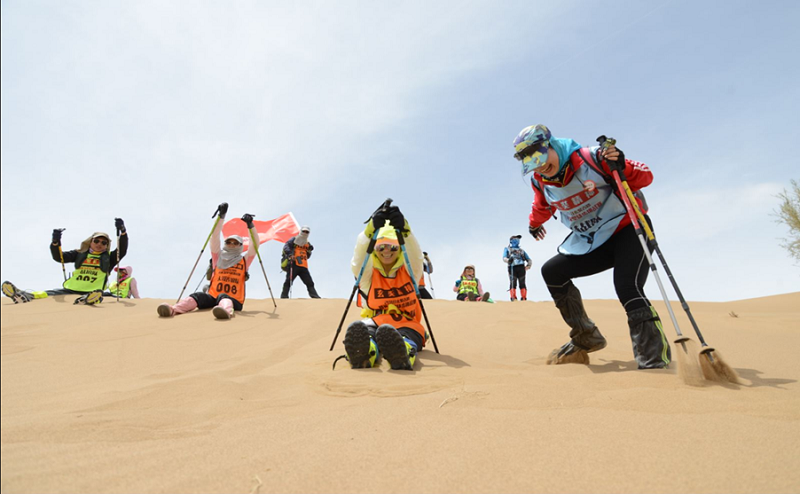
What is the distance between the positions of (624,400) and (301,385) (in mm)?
1677

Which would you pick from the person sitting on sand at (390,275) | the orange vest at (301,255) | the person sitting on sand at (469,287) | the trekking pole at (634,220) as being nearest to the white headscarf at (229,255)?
the person sitting on sand at (390,275)

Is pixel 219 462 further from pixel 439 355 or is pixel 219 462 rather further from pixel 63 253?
pixel 63 253

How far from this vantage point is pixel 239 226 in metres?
10.1

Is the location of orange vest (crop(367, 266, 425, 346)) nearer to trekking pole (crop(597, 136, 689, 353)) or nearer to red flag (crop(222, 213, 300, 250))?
trekking pole (crop(597, 136, 689, 353))

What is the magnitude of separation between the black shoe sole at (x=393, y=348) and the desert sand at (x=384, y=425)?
189 millimetres

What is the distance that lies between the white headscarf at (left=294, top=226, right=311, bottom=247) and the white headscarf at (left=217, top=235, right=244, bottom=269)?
426cm

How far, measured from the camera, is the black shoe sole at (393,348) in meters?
3.36

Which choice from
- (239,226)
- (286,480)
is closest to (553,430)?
(286,480)

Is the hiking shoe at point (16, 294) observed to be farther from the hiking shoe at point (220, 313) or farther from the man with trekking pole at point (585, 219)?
the man with trekking pole at point (585, 219)

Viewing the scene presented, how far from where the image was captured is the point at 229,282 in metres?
7.58

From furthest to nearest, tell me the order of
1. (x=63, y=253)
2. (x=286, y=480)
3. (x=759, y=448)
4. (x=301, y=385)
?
(x=63, y=253)
(x=301, y=385)
(x=759, y=448)
(x=286, y=480)

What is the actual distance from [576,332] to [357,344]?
1.75 meters

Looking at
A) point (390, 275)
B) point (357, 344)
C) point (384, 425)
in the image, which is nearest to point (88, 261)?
point (390, 275)

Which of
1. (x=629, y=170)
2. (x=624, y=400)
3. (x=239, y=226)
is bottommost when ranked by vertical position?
(x=624, y=400)
